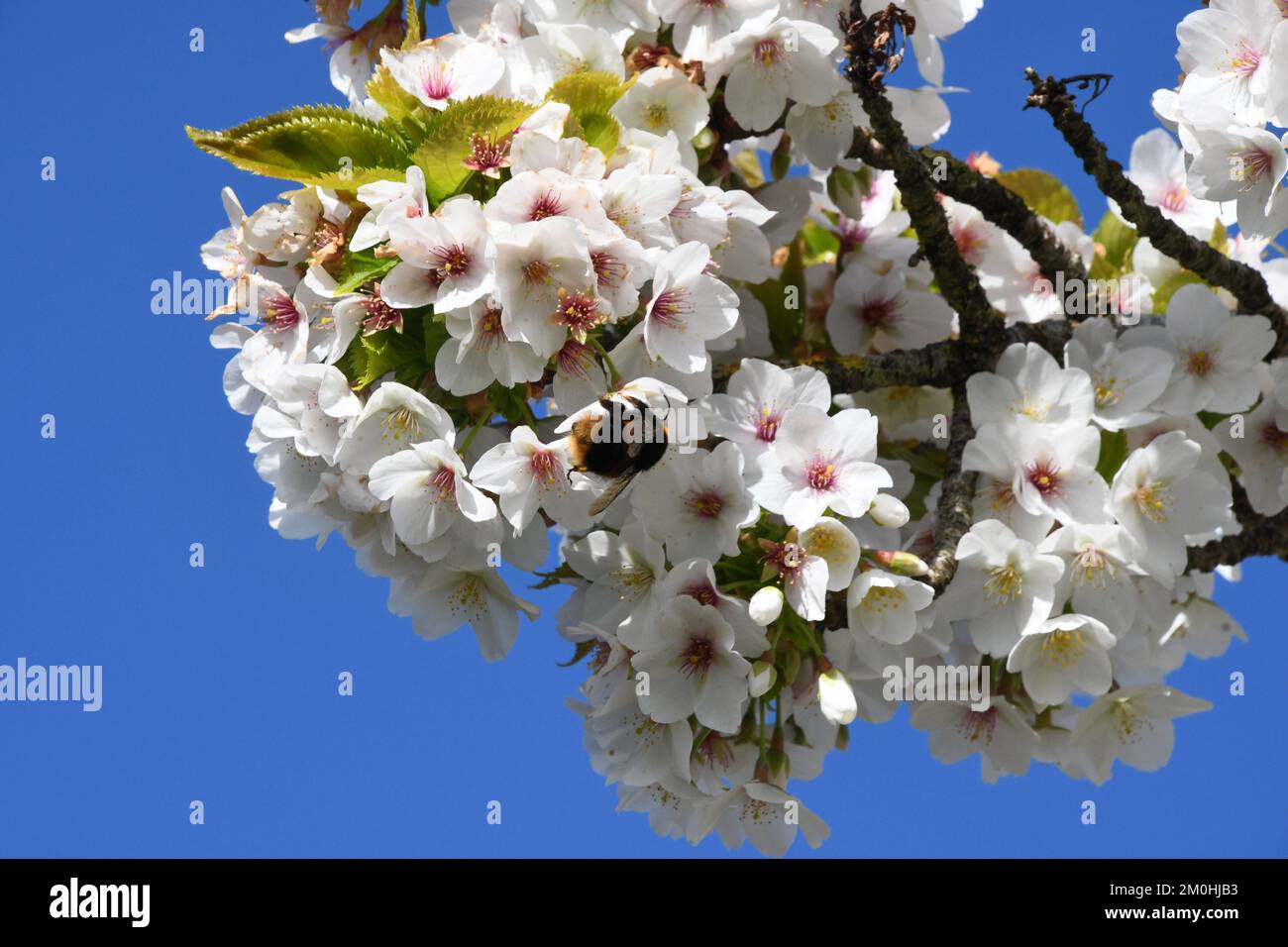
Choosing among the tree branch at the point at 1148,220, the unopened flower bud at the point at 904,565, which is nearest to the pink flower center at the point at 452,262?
the unopened flower bud at the point at 904,565

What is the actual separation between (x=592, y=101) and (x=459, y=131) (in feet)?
0.72

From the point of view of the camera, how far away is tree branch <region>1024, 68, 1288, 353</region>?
79.7 inches

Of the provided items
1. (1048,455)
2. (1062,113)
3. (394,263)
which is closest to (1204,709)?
(1048,455)

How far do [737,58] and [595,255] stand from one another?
0.51 metres

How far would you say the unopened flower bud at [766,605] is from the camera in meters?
1.84

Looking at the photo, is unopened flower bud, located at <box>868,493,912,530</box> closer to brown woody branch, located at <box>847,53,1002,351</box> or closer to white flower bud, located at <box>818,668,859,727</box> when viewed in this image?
white flower bud, located at <box>818,668,859,727</box>

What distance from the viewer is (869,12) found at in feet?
7.38

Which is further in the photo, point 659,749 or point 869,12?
point 869,12

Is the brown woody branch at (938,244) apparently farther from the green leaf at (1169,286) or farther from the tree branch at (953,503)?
the green leaf at (1169,286)

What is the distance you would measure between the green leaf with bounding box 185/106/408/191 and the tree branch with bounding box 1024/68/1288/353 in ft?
2.96

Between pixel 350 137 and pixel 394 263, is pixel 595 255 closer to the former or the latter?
pixel 394 263

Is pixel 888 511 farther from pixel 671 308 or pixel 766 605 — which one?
pixel 671 308

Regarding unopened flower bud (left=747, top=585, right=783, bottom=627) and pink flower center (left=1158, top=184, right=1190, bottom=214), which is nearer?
unopened flower bud (left=747, top=585, right=783, bottom=627)

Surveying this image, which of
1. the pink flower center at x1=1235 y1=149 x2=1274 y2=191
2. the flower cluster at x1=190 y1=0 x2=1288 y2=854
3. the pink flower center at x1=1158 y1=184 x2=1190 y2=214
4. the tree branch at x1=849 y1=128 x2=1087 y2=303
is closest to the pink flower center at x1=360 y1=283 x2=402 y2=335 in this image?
the flower cluster at x1=190 y1=0 x2=1288 y2=854
